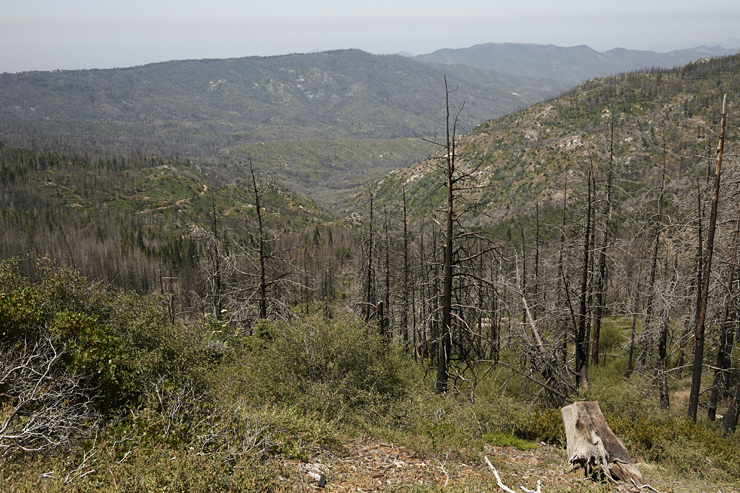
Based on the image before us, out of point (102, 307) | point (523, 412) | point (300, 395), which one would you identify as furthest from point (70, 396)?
point (523, 412)

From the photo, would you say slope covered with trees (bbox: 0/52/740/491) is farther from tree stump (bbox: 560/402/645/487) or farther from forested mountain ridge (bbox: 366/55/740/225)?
forested mountain ridge (bbox: 366/55/740/225)

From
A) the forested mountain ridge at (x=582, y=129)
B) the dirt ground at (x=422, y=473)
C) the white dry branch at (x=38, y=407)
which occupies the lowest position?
the dirt ground at (x=422, y=473)

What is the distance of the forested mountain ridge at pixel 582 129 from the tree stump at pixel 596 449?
97.8 m

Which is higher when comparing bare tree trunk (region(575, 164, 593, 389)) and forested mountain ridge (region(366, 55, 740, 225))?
→ forested mountain ridge (region(366, 55, 740, 225))

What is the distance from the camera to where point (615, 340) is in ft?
114

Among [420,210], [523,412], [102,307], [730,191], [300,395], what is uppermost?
[730,191]

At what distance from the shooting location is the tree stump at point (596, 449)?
704 centimetres

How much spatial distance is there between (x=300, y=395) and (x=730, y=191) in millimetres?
14109

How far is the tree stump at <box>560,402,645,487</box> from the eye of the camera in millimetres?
7043

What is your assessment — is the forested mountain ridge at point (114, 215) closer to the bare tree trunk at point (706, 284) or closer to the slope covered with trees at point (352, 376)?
the slope covered with trees at point (352, 376)

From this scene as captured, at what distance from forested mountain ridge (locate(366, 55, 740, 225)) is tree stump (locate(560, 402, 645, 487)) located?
321 ft

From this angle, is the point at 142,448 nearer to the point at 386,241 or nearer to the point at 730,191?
the point at 730,191

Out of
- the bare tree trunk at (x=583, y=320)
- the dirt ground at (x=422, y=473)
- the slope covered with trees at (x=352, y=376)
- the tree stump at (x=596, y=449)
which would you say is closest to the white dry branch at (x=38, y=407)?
the slope covered with trees at (x=352, y=376)

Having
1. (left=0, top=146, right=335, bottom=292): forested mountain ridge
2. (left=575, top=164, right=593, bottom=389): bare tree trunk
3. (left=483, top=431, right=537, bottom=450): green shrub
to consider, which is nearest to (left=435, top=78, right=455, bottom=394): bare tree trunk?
(left=483, top=431, right=537, bottom=450): green shrub
